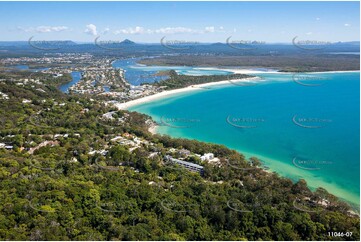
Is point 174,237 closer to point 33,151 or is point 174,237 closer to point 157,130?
point 33,151

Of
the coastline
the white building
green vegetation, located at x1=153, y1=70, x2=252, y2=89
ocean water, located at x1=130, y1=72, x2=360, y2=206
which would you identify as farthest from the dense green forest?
green vegetation, located at x1=153, y1=70, x2=252, y2=89

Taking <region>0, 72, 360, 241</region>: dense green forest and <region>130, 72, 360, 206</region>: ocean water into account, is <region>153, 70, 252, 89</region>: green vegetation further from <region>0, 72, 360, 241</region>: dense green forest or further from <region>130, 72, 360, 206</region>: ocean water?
<region>0, 72, 360, 241</region>: dense green forest

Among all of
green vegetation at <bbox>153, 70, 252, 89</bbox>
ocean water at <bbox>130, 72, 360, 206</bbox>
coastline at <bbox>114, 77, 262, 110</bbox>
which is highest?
green vegetation at <bbox>153, 70, 252, 89</bbox>

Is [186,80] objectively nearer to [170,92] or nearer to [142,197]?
[170,92]

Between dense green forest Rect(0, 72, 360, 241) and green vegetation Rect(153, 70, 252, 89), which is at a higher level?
green vegetation Rect(153, 70, 252, 89)

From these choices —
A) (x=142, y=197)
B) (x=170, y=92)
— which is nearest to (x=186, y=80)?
(x=170, y=92)

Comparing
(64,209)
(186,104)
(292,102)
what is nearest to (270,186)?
(64,209)

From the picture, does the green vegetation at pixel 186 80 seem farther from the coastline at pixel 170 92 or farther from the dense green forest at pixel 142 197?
the dense green forest at pixel 142 197
